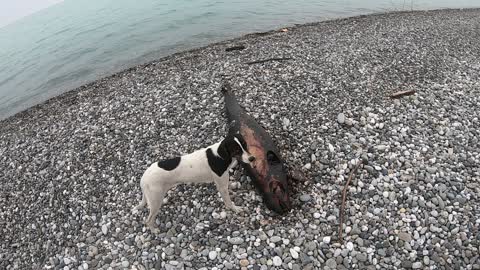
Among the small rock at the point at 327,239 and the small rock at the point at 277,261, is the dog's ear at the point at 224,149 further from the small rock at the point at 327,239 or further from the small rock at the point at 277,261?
the small rock at the point at 327,239

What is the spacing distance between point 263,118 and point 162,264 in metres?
5.16

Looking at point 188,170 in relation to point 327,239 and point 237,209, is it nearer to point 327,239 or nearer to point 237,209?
point 237,209

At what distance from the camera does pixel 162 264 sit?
6.82 m

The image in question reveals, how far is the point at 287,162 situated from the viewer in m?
8.47

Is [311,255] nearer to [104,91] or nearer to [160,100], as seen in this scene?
[160,100]

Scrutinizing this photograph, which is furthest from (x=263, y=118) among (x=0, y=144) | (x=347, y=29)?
(x=347, y=29)

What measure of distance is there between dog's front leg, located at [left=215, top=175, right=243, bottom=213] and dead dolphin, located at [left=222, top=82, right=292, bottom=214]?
716 millimetres

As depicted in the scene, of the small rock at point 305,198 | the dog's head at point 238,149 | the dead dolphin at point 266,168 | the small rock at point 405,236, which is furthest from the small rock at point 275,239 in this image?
the small rock at point 405,236

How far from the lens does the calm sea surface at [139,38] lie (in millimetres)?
23031

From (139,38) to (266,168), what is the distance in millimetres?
24889

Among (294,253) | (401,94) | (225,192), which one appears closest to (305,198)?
(294,253)

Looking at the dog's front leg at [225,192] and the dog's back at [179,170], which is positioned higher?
the dog's back at [179,170]

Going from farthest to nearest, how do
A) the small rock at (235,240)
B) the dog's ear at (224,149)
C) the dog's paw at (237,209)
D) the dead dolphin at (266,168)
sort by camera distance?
the dog's paw at (237,209) < the dead dolphin at (266,168) < the small rock at (235,240) < the dog's ear at (224,149)

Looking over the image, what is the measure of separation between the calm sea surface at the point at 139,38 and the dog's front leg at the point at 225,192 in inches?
695
